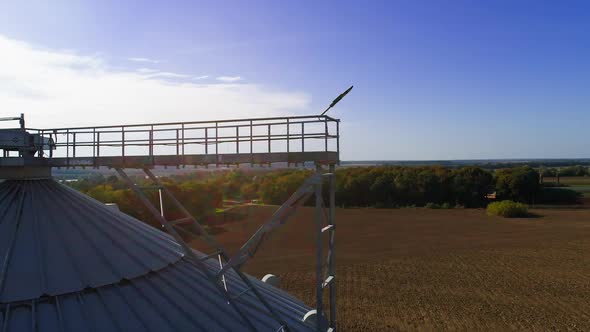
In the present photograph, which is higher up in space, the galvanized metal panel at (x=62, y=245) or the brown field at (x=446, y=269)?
the galvanized metal panel at (x=62, y=245)

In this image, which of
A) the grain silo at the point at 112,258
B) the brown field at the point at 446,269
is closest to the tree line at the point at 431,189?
the brown field at the point at 446,269

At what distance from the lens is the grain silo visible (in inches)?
362

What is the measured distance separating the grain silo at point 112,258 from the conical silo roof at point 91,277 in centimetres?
2

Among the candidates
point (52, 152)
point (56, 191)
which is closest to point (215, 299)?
point (56, 191)

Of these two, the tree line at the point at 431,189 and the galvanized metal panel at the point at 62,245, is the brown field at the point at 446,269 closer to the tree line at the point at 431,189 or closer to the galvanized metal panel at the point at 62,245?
the tree line at the point at 431,189

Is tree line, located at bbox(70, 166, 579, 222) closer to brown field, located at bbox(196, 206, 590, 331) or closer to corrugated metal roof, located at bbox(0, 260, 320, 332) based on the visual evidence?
brown field, located at bbox(196, 206, 590, 331)

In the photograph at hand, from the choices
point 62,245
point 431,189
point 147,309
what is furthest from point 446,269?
point 431,189

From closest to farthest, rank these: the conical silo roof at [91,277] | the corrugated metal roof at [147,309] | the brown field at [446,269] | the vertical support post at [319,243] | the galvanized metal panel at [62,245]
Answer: the corrugated metal roof at [147,309]
the conical silo roof at [91,277]
the galvanized metal panel at [62,245]
the vertical support post at [319,243]
the brown field at [446,269]

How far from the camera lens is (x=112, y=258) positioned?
10.5m

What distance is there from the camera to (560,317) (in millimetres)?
24156

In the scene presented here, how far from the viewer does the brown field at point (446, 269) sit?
24203 millimetres

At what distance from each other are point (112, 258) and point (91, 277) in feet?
2.74

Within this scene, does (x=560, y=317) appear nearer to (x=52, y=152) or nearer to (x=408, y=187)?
(x=52, y=152)

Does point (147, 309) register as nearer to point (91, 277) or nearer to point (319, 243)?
point (91, 277)
